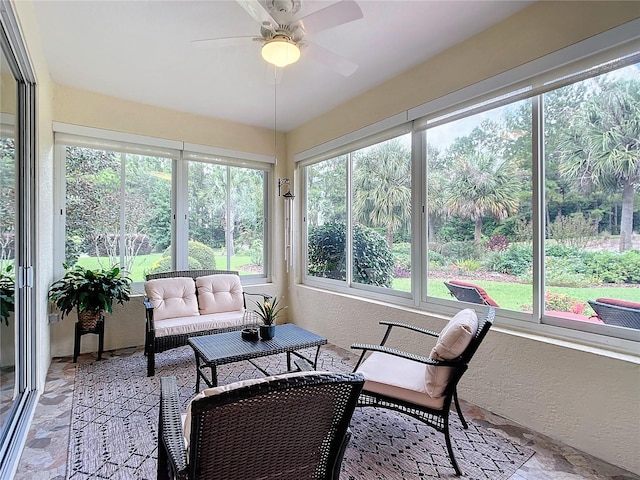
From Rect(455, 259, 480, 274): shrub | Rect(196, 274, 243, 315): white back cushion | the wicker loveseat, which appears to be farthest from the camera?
Rect(196, 274, 243, 315): white back cushion

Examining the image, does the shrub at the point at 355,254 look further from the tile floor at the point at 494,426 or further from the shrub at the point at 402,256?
the tile floor at the point at 494,426

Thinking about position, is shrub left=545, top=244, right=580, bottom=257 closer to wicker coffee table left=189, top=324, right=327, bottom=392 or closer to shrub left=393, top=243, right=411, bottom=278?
shrub left=393, top=243, right=411, bottom=278

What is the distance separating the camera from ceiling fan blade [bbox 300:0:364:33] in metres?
1.79

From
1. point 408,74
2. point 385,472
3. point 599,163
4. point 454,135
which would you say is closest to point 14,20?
point 408,74

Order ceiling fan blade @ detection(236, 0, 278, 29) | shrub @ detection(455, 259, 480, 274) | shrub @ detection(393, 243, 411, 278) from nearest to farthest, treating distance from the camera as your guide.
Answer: ceiling fan blade @ detection(236, 0, 278, 29) → shrub @ detection(455, 259, 480, 274) → shrub @ detection(393, 243, 411, 278)

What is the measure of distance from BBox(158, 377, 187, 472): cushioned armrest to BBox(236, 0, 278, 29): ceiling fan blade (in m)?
1.94

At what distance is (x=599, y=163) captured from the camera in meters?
2.10

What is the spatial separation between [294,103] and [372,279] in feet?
7.31

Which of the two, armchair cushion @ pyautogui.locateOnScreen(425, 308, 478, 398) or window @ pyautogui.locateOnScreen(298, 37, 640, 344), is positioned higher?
window @ pyautogui.locateOnScreen(298, 37, 640, 344)

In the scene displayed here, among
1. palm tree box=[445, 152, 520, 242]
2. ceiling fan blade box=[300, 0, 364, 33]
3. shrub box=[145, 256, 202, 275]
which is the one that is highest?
ceiling fan blade box=[300, 0, 364, 33]

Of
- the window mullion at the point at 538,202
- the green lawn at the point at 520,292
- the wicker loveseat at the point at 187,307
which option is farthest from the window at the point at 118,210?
the window mullion at the point at 538,202

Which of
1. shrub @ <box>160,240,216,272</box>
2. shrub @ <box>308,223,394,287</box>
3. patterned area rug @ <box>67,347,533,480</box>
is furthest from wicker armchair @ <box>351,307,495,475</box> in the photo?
shrub @ <box>160,240,216,272</box>

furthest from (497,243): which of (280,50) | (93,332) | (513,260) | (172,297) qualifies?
(93,332)

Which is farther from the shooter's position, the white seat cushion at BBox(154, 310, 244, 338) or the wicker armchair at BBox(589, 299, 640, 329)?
the white seat cushion at BBox(154, 310, 244, 338)
